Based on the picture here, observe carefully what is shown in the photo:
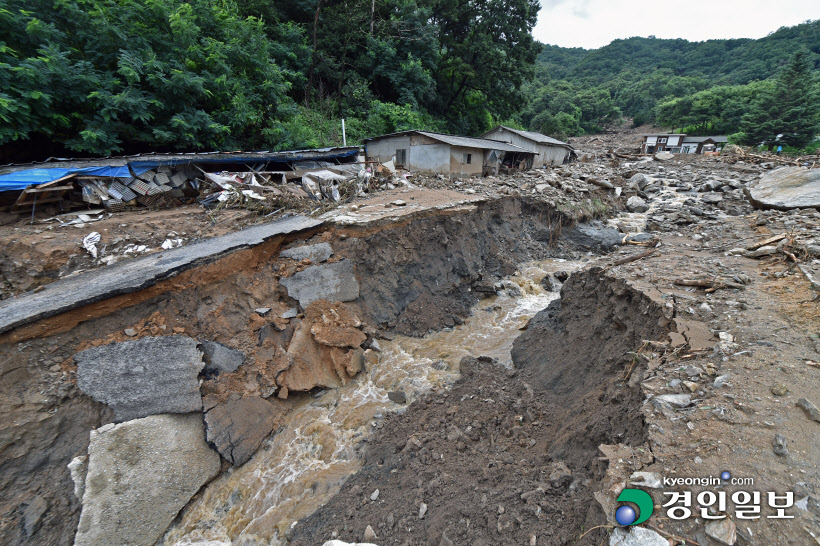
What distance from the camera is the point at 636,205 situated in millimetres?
15047

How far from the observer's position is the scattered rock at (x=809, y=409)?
248 centimetres

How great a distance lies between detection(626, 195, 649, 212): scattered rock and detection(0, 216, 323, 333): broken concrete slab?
48.8 feet

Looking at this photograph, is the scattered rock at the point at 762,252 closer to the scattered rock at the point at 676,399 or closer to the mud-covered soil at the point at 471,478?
the mud-covered soil at the point at 471,478

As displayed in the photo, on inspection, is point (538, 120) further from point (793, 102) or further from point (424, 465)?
point (424, 465)

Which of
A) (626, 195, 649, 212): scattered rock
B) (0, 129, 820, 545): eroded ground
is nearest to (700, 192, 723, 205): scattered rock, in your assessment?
(626, 195, 649, 212): scattered rock

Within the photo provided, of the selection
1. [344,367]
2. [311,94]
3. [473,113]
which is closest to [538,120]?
[473,113]

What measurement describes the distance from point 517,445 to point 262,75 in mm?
15702

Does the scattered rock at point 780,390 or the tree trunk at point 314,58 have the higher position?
the tree trunk at point 314,58

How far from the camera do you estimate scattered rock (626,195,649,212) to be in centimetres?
1488

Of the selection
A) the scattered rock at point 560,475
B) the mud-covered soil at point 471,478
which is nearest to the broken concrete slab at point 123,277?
the mud-covered soil at point 471,478

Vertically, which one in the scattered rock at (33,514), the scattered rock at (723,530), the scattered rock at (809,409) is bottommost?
the scattered rock at (33,514)

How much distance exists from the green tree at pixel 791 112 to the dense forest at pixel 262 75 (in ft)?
0.81

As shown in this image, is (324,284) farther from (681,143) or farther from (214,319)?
(681,143)

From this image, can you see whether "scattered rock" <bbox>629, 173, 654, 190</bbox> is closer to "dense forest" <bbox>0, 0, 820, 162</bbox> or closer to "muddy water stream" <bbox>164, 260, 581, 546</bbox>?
"dense forest" <bbox>0, 0, 820, 162</bbox>
